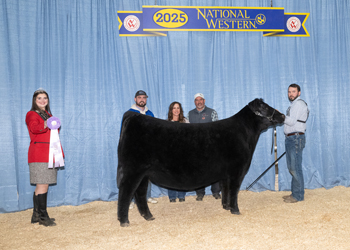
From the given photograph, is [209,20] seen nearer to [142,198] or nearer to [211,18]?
[211,18]

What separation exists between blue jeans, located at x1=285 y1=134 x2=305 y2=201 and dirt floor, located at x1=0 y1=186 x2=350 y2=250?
0.18 meters

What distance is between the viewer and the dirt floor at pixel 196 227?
2.77m

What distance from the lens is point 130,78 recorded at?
4.67 meters

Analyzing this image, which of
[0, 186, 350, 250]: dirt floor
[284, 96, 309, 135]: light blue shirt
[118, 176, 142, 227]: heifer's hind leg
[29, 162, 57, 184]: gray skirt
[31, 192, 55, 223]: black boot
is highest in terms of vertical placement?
[284, 96, 309, 135]: light blue shirt

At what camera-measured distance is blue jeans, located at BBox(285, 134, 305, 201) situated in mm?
4195

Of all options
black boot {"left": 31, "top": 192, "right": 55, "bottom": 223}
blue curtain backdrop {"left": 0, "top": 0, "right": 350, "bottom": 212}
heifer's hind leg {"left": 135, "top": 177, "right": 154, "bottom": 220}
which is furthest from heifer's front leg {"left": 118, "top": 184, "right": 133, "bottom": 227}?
blue curtain backdrop {"left": 0, "top": 0, "right": 350, "bottom": 212}

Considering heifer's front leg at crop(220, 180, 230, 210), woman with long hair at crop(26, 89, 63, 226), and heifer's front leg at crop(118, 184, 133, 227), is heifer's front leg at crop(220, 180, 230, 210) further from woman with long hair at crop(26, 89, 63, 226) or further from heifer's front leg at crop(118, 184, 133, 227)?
woman with long hair at crop(26, 89, 63, 226)

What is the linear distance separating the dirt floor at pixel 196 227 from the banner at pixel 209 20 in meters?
2.85

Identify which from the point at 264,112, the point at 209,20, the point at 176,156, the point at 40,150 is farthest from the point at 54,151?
the point at 209,20

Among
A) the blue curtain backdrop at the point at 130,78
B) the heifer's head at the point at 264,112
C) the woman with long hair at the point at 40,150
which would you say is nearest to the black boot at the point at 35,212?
the woman with long hair at the point at 40,150

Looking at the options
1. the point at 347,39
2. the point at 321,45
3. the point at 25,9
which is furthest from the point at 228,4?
the point at 25,9

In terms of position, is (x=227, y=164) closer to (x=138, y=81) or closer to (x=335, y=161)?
(x=138, y=81)

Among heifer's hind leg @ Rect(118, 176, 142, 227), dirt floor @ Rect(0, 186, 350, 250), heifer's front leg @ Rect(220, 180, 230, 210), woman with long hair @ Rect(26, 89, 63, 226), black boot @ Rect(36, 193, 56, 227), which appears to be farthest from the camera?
heifer's front leg @ Rect(220, 180, 230, 210)

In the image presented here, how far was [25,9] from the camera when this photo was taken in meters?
4.33
